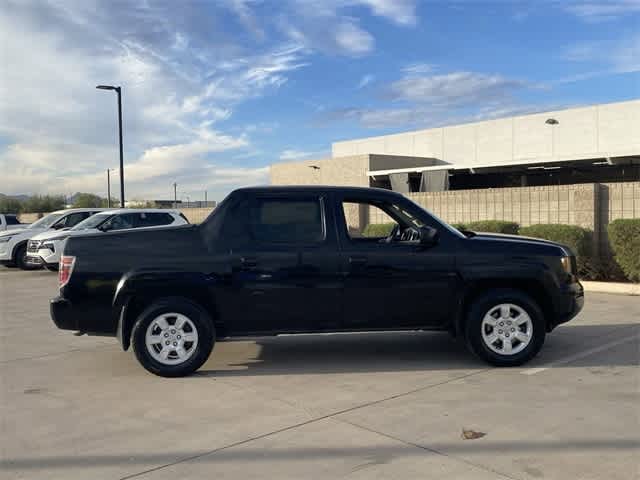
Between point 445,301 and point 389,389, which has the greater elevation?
point 445,301

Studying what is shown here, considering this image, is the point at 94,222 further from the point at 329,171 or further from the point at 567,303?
the point at 329,171

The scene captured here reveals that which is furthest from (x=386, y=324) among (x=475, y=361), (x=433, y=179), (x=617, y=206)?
(x=433, y=179)

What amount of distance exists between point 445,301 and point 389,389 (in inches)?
49.9

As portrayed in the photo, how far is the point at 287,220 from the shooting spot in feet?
21.8

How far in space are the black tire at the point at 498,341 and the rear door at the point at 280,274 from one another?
4.59ft

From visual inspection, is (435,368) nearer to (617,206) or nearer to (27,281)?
(617,206)

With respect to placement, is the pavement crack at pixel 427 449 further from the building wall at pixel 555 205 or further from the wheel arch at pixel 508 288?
the building wall at pixel 555 205

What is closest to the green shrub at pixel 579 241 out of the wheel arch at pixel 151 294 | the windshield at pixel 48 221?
the wheel arch at pixel 151 294

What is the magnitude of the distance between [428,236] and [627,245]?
7.83m

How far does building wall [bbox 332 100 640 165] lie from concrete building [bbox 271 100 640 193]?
4 centimetres

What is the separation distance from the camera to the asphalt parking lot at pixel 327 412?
13.8 feet

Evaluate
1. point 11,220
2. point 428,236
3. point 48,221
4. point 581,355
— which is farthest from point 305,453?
point 11,220

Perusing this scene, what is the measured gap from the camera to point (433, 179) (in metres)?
29.0

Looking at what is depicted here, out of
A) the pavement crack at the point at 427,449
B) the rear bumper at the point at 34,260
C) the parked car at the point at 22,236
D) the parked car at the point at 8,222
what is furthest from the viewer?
the parked car at the point at 8,222
